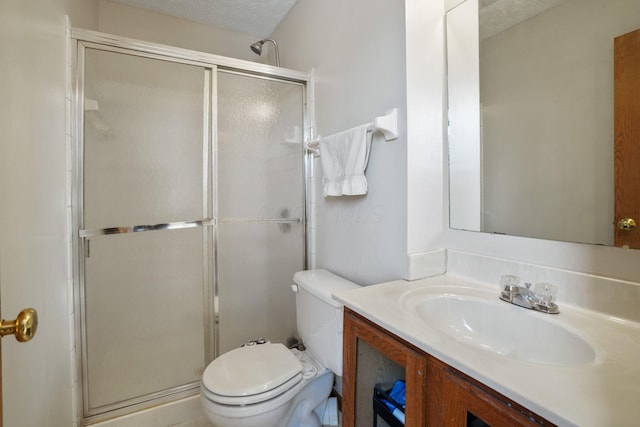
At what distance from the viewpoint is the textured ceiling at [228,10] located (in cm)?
199

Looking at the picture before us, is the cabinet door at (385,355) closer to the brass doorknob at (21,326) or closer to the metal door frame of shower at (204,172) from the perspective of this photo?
the brass doorknob at (21,326)

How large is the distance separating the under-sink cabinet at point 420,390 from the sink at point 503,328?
0.34 feet

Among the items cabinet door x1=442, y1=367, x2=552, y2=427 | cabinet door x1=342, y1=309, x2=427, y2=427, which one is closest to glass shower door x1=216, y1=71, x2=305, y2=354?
cabinet door x1=342, y1=309, x2=427, y2=427

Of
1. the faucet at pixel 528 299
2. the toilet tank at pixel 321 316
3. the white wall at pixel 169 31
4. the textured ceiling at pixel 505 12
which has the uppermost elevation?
the white wall at pixel 169 31

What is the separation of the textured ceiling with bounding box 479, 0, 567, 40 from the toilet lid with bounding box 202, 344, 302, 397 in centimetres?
158

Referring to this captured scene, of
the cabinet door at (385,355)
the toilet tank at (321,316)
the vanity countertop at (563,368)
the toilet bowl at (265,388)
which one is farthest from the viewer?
the toilet tank at (321,316)

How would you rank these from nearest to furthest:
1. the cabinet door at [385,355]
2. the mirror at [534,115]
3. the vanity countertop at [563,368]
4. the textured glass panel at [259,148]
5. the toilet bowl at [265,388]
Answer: the vanity countertop at [563,368]
the cabinet door at [385,355]
the mirror at [534,115]
the toilet bowl at [265,388]
the textured glass panel at [259,148]

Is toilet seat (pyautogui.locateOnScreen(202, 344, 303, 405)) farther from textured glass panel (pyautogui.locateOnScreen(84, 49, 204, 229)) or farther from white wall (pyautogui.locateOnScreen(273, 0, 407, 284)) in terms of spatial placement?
textured glass panel (pyautogui.locateOnScreen(84, 49, 204, 229))

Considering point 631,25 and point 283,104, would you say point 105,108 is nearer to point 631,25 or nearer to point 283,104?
point 283,104

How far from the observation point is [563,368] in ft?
1.89

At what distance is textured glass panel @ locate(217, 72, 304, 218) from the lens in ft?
5.62

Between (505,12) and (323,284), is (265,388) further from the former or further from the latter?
(505,12)

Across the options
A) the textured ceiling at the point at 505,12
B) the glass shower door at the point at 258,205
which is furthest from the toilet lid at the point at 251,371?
the textured ceiling at the point at 505,12

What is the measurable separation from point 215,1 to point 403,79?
5.26 feet
